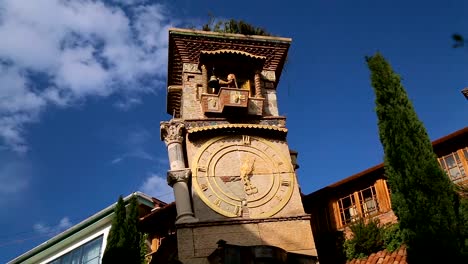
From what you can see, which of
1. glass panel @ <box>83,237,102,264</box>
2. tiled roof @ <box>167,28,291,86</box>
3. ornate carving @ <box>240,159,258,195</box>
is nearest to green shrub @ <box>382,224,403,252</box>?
ornate carving @ <box>240,159,258,195</box>

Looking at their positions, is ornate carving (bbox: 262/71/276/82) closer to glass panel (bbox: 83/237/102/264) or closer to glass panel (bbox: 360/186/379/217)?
glass panel (bbox: 360/186/379/217)

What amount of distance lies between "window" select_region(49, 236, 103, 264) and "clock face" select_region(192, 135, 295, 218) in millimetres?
6744

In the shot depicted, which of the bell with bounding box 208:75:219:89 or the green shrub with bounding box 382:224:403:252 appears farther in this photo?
the bell with bounding box 208:75:219:89

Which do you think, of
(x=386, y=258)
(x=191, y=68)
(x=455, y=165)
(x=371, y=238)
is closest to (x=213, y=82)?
(x=191, y=68)

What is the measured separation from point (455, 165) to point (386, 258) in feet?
11.7

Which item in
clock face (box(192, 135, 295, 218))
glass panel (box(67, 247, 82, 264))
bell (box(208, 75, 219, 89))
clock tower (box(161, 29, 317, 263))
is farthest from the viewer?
glass panel (box(67, 247, 82, 264))

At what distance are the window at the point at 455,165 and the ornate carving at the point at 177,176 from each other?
25.0 ft

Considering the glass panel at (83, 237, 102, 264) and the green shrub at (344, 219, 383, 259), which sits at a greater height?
the glass panel at (83, 237, 102, 264)

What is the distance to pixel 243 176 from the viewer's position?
15359 millimetres

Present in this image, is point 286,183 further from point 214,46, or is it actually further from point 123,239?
point 214,46

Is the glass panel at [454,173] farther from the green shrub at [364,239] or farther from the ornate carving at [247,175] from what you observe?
the ornate carving at [247,175]

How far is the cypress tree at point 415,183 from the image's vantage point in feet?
36.7

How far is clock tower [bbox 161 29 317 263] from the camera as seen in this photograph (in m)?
14.2

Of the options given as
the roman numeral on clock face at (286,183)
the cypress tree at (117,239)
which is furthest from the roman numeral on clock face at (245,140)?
the cypress tree at (117,239)
